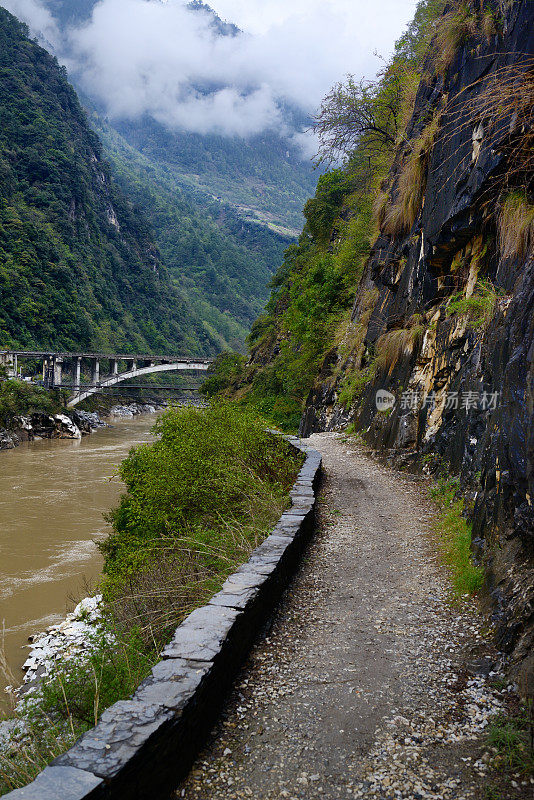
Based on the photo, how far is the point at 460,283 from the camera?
937 centimetres

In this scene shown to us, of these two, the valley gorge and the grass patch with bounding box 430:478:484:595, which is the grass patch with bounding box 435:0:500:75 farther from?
the grass patch with bounding box 430:478:484:595

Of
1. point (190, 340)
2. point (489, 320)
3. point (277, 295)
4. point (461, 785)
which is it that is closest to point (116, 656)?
point (461, 785)

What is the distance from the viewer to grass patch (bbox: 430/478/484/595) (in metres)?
4.54

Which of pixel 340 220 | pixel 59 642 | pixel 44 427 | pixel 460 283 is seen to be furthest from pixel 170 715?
pixel 44 427

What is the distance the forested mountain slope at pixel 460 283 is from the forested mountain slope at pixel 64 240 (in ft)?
181

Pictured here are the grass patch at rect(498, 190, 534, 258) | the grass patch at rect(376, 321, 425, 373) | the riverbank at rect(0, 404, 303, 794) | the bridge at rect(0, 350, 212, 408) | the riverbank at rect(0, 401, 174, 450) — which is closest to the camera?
the riverbank at rect(0, 404, 303, 794)

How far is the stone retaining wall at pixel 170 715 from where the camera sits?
225 centimetres

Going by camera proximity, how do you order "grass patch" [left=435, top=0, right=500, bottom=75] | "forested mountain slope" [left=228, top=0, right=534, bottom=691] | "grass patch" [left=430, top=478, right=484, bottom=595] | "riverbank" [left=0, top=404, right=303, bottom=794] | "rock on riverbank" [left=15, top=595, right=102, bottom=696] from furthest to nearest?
1. "grass patch" [left=435, top=0, right=500, bottom=75]
2. "rock on riverbank" [left=15, top=595, right=102, bottom=696]
3. "grass patch" [left=430, top=478, right=484, bottom=595]
4. "riverbank" [left=0, top=404, right=303, bottom=794]
5. "forested mountain slope" [left=228, top=0, right=534, bottom=691]

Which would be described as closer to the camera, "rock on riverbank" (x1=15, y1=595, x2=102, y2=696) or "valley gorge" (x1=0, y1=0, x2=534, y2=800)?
"valley gorge" (x1=0, y1=0, x2=534, y2=800)

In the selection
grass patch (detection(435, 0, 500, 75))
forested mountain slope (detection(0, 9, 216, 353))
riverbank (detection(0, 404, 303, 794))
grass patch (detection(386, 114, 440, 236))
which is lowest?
riverbank (detection(0, 404, 303, 794))

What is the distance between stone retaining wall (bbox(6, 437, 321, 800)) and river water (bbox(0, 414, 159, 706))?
5.66 m

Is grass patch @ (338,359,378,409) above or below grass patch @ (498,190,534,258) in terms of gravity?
below

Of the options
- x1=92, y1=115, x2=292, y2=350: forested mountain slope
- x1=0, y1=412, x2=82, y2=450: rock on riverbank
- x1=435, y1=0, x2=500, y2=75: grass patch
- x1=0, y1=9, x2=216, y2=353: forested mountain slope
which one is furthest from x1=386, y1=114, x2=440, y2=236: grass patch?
x1=92, y1=115, x2=292, y2=350: forested mountain slope

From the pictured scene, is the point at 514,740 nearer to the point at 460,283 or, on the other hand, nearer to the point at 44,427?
the point at 460,283
